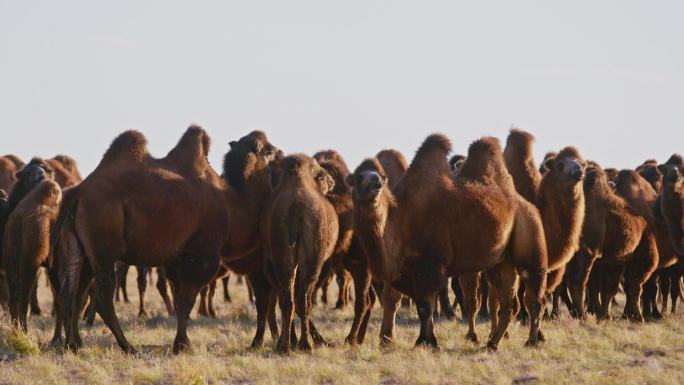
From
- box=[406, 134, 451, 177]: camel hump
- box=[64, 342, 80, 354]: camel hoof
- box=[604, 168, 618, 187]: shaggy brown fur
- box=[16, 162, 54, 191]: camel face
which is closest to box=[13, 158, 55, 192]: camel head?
box=[16, 162, 54, 191]: camel face

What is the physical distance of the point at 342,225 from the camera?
50.4 feet

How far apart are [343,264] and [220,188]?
2.07 meters

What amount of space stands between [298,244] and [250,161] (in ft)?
7.30

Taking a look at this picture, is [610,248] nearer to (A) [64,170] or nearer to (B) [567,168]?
(B) [567,168]

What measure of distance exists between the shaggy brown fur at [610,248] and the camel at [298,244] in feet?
18.6

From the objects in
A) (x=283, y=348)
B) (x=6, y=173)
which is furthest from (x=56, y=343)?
(x=6, y=173)

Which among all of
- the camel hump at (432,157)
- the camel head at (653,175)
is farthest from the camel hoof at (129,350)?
the camel head at (653,175)

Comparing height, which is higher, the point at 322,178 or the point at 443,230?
the point at 322,178

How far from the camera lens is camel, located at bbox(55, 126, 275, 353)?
45.6 feet

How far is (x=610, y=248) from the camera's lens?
62.5 feet

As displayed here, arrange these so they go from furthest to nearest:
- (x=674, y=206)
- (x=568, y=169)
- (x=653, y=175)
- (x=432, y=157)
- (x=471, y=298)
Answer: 1. (x=653, y=175)
2. (x=674, y=206)
3. (x=471, y=298)
4. (x=568, y=169)
5. (x=432, y=157)

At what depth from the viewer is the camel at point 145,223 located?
1389cm

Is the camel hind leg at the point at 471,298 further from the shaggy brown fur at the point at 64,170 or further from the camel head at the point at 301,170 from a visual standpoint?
the shaggy brown fur at the point at 64,170

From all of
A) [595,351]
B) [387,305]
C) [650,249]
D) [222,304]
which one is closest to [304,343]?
[387,305]
